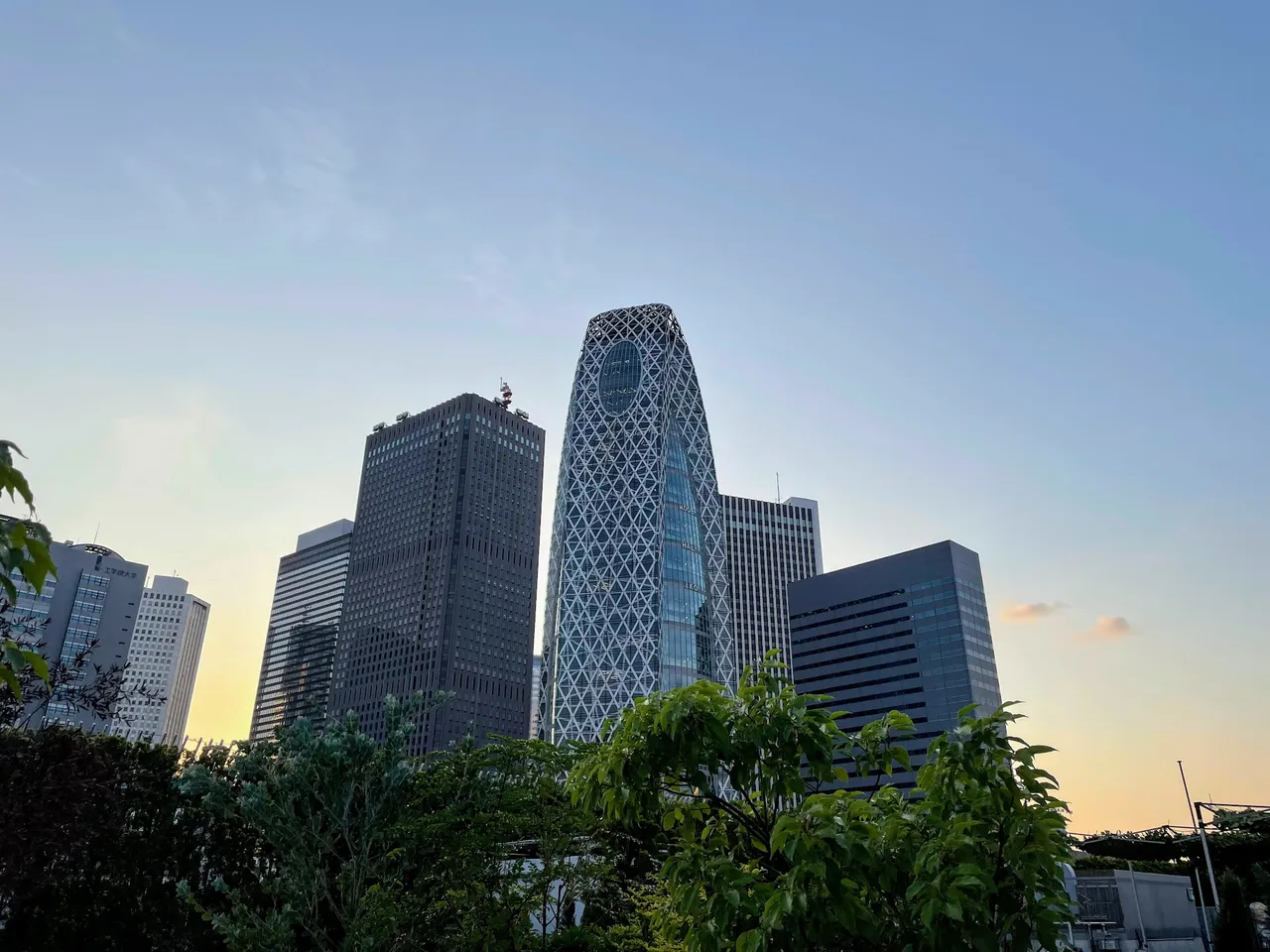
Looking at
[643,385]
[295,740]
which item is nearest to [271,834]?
[295,740]

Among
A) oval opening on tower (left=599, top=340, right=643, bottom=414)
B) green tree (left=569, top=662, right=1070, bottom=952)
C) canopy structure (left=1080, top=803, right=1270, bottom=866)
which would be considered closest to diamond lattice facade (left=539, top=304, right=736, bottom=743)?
oval opening on tower (left=599, top=340, right=643, bottom=414)

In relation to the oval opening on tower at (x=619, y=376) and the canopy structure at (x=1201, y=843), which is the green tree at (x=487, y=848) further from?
the oval opening on tower at (x=619, y=376)

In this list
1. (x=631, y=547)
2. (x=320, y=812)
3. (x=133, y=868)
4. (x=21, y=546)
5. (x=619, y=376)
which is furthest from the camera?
(x=619, y=376)

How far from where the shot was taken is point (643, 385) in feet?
470

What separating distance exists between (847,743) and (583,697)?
126 m

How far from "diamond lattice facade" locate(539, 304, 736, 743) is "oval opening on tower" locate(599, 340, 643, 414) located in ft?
0.69

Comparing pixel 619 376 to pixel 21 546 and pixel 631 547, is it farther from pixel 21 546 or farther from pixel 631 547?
pixel 21 546

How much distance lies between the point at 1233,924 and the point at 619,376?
4520 inches

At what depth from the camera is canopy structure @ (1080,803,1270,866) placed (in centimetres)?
7344

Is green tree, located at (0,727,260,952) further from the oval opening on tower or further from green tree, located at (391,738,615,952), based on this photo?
the oval opening on tower

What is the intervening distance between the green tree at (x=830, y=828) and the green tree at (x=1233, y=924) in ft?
142

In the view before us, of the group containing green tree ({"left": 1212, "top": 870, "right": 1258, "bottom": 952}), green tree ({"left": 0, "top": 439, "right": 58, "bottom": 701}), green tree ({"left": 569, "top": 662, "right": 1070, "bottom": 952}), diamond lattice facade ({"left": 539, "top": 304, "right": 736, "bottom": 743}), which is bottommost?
green tree ({"left": 1212, "top": 870, "right": 1258, "bottom": 952})

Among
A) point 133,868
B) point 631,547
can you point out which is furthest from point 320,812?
point 631,547

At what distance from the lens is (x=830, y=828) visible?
7609mm
